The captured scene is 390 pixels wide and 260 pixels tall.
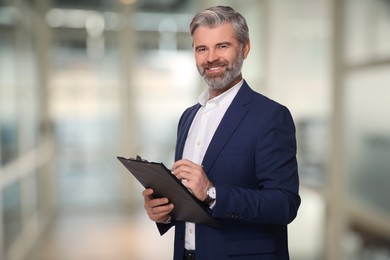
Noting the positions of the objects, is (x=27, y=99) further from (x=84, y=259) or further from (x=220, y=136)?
(x=220, y=136)

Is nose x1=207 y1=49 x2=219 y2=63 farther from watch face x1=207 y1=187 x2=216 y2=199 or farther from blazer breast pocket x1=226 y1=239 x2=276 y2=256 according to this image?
blazer breast pocket x1=226 y1=239 x2=276 y2=256

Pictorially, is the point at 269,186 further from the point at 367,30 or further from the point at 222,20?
the point at 367,30

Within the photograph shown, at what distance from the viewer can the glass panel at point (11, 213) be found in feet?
14.2

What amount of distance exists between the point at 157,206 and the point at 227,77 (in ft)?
1.33

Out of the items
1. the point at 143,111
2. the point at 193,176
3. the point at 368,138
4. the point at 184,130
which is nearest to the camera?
the point at 193,176

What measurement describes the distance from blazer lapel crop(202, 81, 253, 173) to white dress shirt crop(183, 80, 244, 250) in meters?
0.04

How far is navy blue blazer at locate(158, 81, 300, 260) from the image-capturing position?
117cm

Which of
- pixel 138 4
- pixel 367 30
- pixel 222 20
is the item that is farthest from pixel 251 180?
pixel 138 4

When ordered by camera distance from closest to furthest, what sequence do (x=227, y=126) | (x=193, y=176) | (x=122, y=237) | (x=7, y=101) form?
(x=193, y=176) < (x=227, y=126) < (x=7, y=101) < (x=122, y=237)

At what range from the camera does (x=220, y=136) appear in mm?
1241

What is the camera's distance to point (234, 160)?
4.01ft

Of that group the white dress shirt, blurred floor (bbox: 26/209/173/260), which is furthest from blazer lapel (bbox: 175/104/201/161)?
blurred floor (bbox: 26/209/173/260)

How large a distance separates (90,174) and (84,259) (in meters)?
3.16

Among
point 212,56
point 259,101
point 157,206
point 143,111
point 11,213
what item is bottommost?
point 11,213
